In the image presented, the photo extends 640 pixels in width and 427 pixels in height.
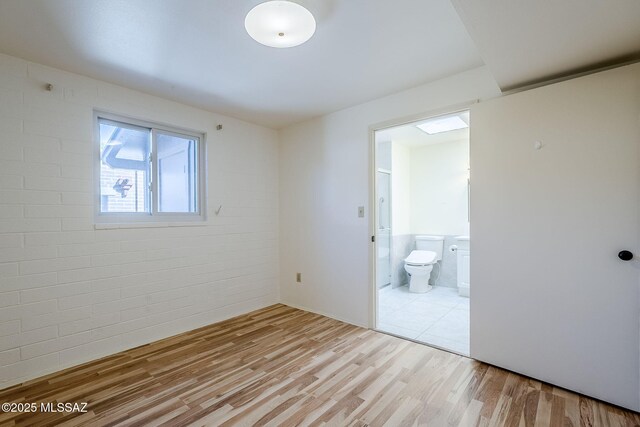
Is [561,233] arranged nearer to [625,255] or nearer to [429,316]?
[625,255]

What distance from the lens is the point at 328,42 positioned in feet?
6.63

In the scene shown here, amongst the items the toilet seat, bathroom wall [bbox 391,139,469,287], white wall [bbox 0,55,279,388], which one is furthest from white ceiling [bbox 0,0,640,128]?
the toilet seat

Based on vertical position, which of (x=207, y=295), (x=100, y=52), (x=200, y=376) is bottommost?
(x=200, y=376)

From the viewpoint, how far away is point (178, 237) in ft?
10.0

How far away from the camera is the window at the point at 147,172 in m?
2.68

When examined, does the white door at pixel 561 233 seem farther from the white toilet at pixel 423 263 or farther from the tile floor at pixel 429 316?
the white toilet at pixel 423 263

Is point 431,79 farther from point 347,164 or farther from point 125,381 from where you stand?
point 125,381

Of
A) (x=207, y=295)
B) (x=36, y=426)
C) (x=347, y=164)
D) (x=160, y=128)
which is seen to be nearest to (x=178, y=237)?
(x=207, y=295)

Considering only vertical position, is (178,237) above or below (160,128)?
below

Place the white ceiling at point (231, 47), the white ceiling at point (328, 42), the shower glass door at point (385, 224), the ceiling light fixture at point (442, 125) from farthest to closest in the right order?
the shower glass door at point (385, 224) < the ceiling light fixture at point (442, 125) < the white ceiling at point (231, 47) < the white ceiling at point (328, 42)

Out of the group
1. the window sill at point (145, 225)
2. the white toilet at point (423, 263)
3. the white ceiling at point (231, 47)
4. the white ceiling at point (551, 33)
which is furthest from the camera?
the white toilet at point (423, 263)

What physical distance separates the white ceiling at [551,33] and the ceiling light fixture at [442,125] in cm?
173

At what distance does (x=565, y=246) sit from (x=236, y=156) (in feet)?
10.6

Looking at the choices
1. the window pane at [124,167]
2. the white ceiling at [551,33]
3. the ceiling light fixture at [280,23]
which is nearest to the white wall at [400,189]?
the white ceiling at [551,33]
